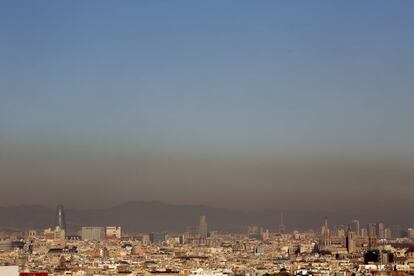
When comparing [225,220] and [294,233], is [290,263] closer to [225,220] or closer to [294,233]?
[294,233]

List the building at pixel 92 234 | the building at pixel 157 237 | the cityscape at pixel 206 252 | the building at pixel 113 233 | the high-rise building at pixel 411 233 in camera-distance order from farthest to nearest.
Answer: the building at pixel 157 237 < the building at pixel 113 233 < the building at pixel 92 234 < the high-rise building at pixel 411 233 < the cityscape at pixel 206 252

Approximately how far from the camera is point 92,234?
135125 millimetres

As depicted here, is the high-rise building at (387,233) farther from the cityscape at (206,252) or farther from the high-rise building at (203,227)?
the high-rise building at (203,227)

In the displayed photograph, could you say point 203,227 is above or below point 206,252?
above

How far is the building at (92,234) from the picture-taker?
133 m

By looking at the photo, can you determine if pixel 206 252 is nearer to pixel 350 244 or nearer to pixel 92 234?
pixel 350 244

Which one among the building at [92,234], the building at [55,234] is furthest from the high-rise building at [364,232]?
the building at [55,234]

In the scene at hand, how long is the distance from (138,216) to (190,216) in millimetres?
12285

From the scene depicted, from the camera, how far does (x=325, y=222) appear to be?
124688 mm

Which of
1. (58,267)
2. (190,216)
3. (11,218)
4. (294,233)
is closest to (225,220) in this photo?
(190,216)

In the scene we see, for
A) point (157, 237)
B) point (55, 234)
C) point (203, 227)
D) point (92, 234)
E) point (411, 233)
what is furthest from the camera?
point (203, 227)

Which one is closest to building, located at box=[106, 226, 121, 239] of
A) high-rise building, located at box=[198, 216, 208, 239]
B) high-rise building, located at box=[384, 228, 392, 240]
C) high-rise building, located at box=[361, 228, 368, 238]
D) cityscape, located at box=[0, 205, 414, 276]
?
cityscape, located at box=[0, 205, 414, 276]

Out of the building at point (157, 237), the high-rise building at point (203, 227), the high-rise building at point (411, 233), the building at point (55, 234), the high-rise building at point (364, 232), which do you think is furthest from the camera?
the high-rise building at point (203, 227)

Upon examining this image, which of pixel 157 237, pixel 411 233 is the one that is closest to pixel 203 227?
pixel 157 237
